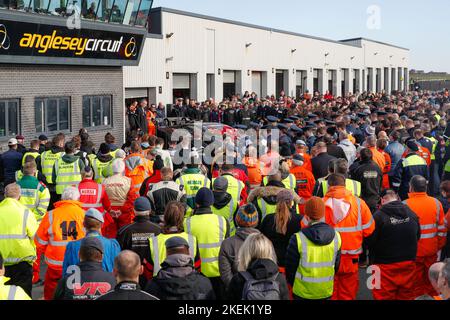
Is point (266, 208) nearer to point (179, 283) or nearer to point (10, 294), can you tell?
point (179, 283)

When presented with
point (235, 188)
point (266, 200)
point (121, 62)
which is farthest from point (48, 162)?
point (121, 62)

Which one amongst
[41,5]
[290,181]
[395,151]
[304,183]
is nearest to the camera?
[290,181]

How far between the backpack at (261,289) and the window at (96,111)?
54.5 ft

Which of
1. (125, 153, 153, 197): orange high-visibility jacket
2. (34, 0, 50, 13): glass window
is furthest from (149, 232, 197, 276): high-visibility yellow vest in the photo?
(34, 0, 50, 13): glass window

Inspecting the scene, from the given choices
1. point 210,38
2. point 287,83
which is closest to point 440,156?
point 210,38

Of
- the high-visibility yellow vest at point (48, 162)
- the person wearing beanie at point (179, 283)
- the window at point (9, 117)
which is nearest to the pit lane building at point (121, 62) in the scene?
the window at point (9, 117)

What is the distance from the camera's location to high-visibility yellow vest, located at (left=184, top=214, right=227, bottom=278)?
20.4ft

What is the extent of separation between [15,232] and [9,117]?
36.5 ft

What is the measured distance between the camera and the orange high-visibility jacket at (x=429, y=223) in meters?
7.05

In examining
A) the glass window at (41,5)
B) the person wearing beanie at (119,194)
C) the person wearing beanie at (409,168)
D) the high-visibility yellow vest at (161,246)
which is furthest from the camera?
the glass window at (41,5)

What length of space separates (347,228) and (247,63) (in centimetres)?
3189

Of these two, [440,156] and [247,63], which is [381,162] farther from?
[247,63]

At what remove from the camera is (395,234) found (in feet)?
22.0

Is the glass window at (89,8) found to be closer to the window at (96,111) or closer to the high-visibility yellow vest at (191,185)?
the window at (96,111)
